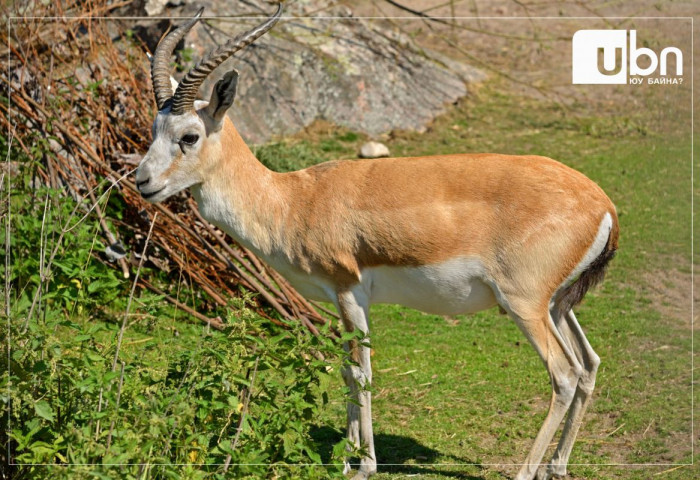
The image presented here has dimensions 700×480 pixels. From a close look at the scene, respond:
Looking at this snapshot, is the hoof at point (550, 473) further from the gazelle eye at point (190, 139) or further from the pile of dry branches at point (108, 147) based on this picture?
the gazelle eye at point (190, 139)

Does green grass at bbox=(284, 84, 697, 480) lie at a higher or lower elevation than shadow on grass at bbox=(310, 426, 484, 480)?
lower

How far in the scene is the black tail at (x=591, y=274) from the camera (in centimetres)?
475

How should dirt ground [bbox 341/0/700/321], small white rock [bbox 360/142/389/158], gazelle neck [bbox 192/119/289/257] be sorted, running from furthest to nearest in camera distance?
dirt ground [bbox 341/0/700/321] < small white rock [bbox 360/142/389/158] < gazelle neck [bbox 192/119/289/257]

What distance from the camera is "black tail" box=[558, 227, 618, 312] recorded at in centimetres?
475

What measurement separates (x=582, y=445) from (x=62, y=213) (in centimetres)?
394

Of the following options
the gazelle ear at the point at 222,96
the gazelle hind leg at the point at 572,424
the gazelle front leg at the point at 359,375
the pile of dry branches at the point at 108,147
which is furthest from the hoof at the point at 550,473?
the gazelle ear at the point at 222,96

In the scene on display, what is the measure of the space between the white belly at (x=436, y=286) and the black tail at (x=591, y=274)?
1.38 feet

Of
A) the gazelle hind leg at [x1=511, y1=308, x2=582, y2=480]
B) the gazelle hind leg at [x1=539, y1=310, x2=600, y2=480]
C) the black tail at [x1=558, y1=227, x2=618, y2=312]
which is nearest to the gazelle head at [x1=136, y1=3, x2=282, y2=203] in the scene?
the gazelle hind leg at [x1=511, y1=308, x2=582, y2=480]

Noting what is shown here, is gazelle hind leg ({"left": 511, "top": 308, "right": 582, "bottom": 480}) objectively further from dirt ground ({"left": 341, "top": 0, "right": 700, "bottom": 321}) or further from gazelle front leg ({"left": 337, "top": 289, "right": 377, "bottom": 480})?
dirt ground ({"left": 341, "top": 0, "right": 700, "bottom": 321})

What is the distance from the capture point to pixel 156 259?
23.3ft

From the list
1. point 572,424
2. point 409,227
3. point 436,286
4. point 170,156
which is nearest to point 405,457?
point 572,424

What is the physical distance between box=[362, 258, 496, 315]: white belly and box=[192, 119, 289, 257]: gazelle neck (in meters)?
0.61

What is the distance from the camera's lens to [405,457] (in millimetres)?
5184

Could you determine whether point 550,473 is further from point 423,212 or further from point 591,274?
point 423,212
